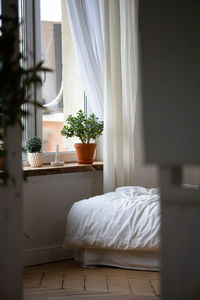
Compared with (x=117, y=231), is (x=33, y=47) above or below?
above

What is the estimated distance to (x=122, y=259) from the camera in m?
3.56

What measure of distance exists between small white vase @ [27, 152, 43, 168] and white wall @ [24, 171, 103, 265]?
136 millimetres

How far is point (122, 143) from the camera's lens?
13.7 ft

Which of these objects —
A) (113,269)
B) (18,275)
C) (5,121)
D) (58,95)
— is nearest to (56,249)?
(113,269)

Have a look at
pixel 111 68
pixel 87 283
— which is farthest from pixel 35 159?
pixel 87 283

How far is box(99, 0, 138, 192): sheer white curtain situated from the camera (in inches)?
163

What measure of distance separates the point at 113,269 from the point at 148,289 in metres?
0.51

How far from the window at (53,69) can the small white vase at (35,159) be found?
0.72 ft

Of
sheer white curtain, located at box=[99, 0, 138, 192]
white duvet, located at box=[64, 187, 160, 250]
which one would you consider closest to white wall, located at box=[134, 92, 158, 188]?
sheer white curtain, located at box=[99, 0, 138, 192]

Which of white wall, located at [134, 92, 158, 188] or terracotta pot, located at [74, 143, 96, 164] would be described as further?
white wall, located at [134, 92, 158, 188]

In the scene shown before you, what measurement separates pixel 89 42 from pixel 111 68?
290mm

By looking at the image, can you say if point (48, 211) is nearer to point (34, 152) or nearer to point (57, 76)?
point (34, 152)

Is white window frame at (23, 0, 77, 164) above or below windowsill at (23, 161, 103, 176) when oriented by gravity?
above

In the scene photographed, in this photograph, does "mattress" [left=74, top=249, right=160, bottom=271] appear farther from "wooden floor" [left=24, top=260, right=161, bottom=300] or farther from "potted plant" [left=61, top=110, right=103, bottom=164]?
"potted plant" [left=61, top=110, right=103, bottom=164]
